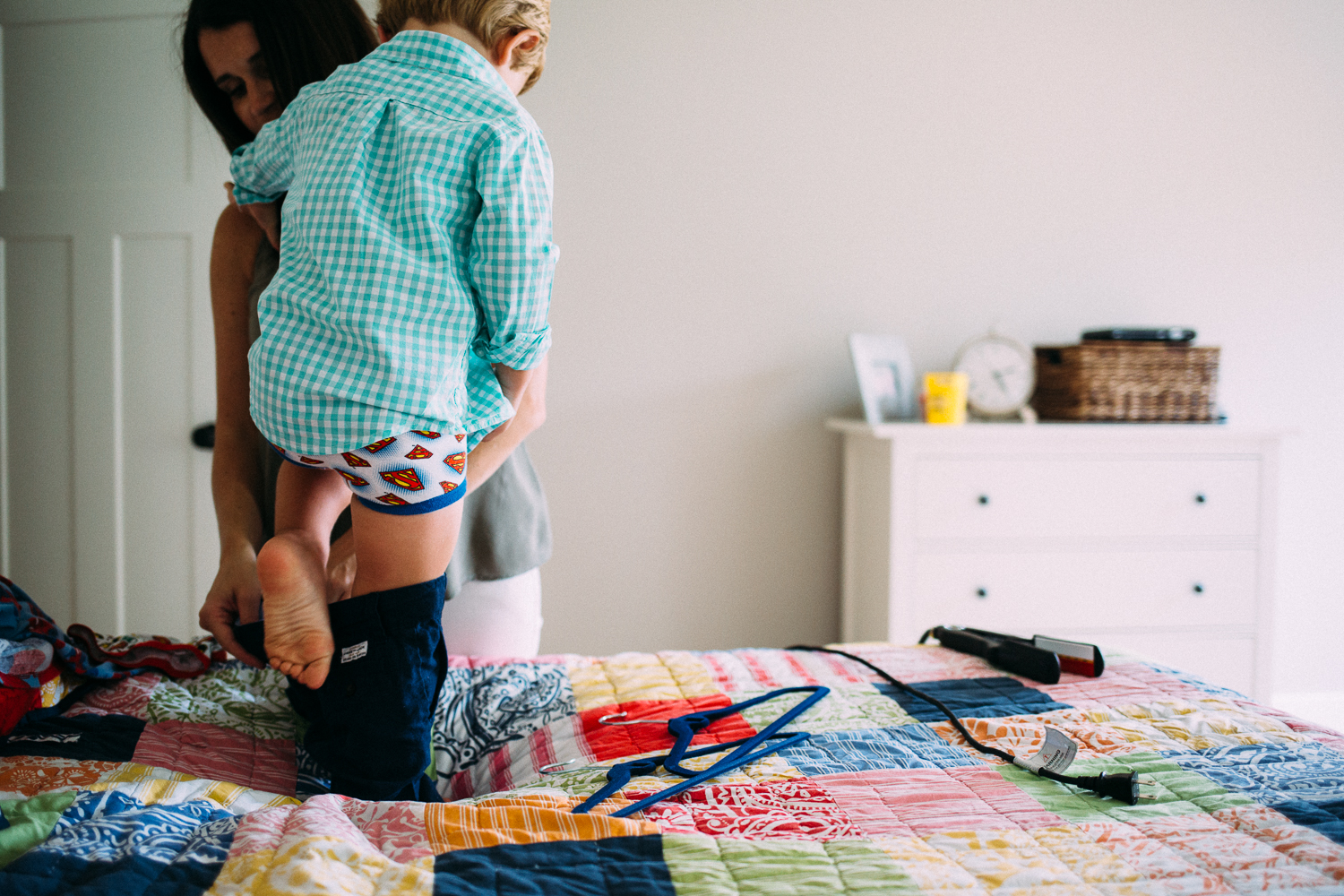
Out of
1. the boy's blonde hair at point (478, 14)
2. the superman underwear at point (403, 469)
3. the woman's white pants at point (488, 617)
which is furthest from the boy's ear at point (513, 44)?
the woman's white pants at point (488, 617)

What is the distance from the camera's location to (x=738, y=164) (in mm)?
2250

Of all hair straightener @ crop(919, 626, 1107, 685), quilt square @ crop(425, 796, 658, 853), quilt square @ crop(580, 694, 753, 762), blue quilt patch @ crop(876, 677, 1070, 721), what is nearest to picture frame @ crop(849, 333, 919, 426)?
hair straightener @ crop(919, 626, 1107, 685)

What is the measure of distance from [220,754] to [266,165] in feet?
2.10

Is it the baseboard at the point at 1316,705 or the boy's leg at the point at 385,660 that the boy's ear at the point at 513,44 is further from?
the baseboard at the point at 1316,705

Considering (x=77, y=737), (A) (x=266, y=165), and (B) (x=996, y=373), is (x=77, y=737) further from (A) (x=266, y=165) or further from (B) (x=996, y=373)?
(B) (x=996, y=373)

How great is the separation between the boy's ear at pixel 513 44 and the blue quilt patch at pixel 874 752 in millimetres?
802

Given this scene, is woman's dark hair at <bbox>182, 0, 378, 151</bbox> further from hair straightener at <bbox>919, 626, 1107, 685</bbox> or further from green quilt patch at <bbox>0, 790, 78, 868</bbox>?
hair straightener at <bbox>919, 626, 1107, 685</bbox>

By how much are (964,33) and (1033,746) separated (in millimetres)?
2113

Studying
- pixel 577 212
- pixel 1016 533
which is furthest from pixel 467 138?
pixel 1016 533

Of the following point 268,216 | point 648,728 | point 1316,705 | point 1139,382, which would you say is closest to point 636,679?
point 648,728

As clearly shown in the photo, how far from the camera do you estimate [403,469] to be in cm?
79

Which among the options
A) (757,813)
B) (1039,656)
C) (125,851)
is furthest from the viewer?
(1039,656)

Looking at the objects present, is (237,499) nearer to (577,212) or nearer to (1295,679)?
(577,212)

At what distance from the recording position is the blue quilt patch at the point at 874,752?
802 millimetres
